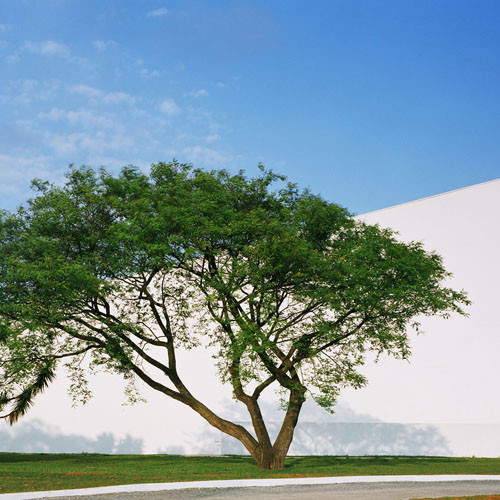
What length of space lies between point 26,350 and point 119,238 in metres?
4.78

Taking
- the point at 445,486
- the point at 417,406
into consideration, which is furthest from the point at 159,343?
the point at 417,406

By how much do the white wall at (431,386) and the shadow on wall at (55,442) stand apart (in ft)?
2.54

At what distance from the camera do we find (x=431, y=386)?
23.2 m

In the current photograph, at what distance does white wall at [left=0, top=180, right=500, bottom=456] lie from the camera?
74.0ft

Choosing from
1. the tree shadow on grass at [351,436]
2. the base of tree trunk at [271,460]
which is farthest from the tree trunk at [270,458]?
the tree shadow on grass at [351,436]

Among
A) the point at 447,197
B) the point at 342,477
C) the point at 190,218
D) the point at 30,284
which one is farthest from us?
the point at 447,197

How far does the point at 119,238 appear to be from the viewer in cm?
1416

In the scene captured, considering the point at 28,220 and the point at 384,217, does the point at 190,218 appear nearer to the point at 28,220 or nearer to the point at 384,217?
the point at 28,220

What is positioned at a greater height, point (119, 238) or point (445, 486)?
point (119, 238)

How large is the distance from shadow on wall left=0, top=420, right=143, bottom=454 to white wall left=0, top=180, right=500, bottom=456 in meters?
0.78

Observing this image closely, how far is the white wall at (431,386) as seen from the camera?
74.0ft

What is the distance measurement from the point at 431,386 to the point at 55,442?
1710cm

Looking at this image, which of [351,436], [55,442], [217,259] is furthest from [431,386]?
[55,442]

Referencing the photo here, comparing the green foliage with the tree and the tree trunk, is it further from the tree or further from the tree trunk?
the tree trunk
